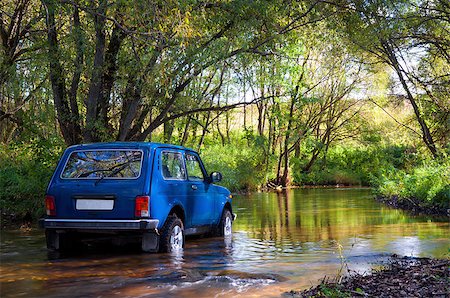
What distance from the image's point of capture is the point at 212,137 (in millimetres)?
A: 46750

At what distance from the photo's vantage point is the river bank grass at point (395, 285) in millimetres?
5391

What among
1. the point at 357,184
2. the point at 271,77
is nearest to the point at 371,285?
the point at 271,77

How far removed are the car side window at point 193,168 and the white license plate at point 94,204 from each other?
197 cm

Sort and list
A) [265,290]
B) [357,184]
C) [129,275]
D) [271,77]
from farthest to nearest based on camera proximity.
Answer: [357,184]
[271,77]
[129,275]
[265,290]

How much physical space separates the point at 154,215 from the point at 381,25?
31.4 ft

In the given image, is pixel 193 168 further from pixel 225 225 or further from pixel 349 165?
pixel 349 165

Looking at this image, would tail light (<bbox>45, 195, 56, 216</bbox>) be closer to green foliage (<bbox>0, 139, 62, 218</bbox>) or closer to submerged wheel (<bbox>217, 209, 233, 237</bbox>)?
submerged wheel (<bbox>217, 209, 233, 237</bbox>)

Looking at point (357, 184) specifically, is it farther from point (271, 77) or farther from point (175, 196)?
point (175, 196)

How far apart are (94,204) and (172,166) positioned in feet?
5.19

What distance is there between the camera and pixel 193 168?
34.3ft

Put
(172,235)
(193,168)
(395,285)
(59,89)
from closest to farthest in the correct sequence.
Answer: (395,285) < (172,235) < (193,168) < (59,89)

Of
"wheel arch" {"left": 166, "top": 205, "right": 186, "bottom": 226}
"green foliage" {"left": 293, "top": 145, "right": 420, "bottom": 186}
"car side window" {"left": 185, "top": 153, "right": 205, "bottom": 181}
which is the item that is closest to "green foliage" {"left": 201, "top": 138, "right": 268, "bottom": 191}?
"green foliage" {"left": 293, "top": 145, "right": 420, "bottom": 186}

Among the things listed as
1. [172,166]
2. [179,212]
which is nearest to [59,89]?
[172,166]

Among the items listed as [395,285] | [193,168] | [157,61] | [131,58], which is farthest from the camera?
[131,58]
